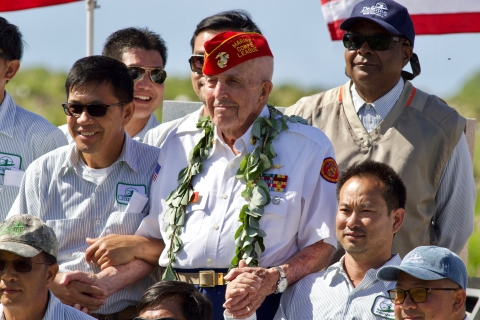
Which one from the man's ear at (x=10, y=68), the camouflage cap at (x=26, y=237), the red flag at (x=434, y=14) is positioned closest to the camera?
the camouflage cap at (x=26, y=237)

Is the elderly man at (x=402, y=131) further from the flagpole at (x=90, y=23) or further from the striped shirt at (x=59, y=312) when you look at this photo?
the flagpole at (x=90, y=23)

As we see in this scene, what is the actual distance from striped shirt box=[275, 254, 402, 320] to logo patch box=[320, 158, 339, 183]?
47cm

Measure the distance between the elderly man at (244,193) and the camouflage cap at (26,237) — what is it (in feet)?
1.55

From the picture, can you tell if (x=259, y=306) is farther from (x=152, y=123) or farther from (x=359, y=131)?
(x=152, y=123)

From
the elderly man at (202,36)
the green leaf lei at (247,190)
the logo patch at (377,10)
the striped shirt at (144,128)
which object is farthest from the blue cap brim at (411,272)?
the striped shirt at (144,128)

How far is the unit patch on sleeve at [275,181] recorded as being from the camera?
199 inches

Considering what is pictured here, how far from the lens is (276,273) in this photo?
15.7ft

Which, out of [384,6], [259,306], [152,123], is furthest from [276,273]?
[152,123]

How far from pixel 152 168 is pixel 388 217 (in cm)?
140

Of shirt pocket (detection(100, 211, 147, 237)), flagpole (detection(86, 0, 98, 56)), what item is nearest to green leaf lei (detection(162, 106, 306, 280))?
shirt pocket (detection(100, 211, 147, 237))

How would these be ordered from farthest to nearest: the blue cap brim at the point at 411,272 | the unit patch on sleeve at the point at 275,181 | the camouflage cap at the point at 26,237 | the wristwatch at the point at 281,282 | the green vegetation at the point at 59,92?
the green vegetation at the point at 59,92 < the unit patch on sleeve at the point at 275,181 < the wristwatch at the point at 281,282 < the camouflage cap at the point at 26,237 < the blue cap brim at the point at 411,272

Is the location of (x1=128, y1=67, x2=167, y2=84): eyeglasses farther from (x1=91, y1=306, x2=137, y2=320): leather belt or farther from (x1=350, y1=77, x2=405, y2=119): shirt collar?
(x1=91, y1=306, x2=137, y2=320): leather belt

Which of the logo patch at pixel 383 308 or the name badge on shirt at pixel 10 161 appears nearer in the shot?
the logo patch at pixel 383 308

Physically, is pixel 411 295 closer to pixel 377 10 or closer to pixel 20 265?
pixel 20 265
